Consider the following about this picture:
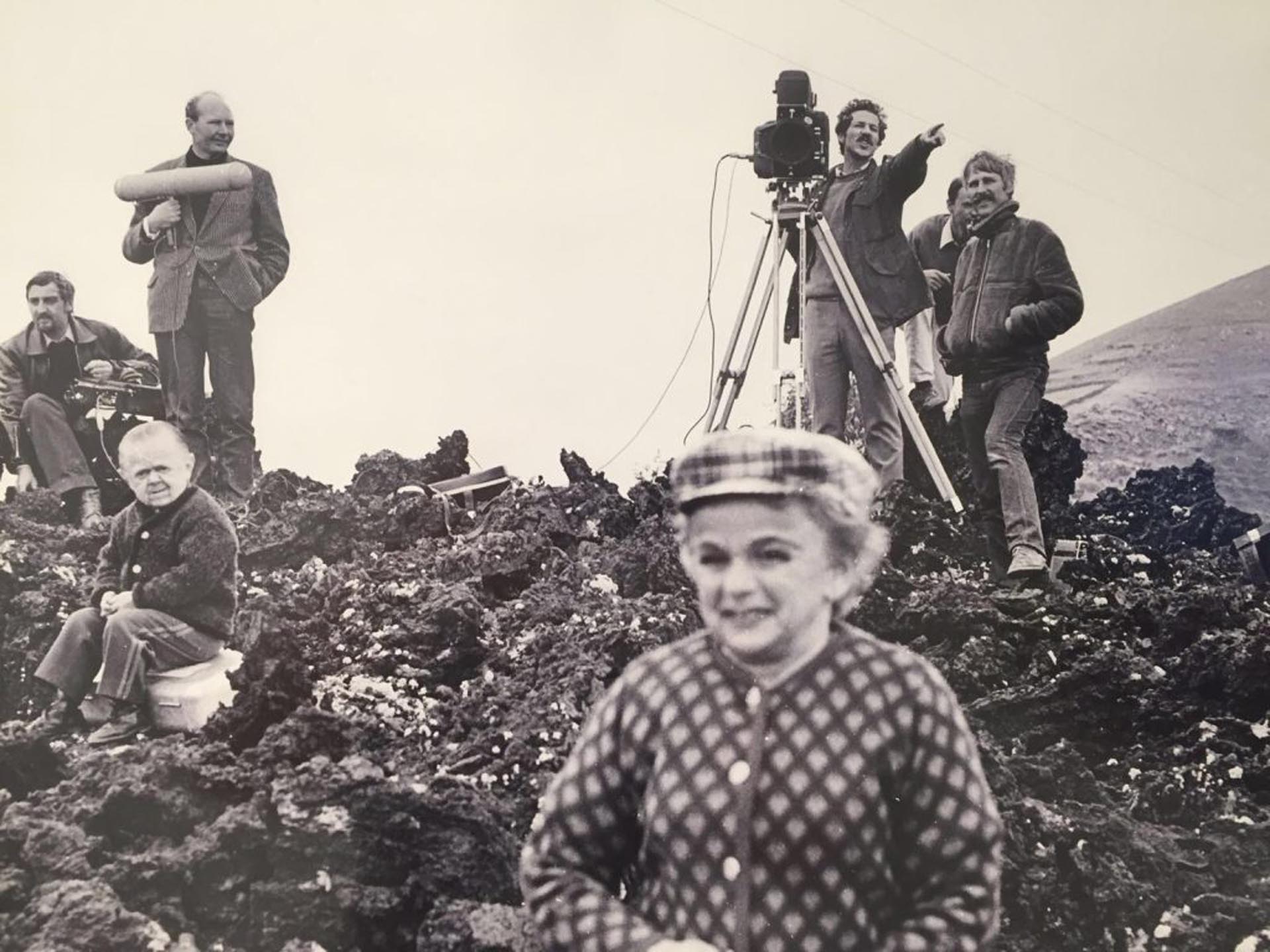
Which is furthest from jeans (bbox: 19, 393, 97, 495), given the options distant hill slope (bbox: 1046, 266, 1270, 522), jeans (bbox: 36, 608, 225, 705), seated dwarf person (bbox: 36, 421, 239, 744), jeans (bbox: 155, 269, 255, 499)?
distant hill slope (bbox: 1046, 266, 1270, 522)

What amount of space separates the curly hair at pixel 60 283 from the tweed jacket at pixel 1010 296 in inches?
94.9

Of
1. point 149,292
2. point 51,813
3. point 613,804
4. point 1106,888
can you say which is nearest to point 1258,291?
point 1106,888

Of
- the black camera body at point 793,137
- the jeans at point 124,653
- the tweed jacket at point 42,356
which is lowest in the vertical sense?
the jeans at point 124,653

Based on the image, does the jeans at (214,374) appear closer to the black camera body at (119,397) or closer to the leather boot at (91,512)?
the black camera body at (119,397)

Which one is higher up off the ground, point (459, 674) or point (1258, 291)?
point (1258, 291)

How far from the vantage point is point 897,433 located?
3.18 meters

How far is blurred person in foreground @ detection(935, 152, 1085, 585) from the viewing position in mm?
3180

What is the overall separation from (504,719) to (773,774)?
114 cm

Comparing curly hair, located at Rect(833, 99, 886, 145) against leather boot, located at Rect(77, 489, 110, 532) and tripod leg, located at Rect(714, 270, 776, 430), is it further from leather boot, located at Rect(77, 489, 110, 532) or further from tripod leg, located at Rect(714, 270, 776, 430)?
leather boot, located at Rect(77, 489, 110, 532)

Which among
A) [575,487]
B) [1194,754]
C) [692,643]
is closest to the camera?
[692,643]

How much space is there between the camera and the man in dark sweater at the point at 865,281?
3176 millimetres

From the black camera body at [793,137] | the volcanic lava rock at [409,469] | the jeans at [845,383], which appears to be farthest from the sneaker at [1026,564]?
the volcanic lava rock at [409,469]

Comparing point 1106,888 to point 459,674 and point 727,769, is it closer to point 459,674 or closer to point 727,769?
point 727,769

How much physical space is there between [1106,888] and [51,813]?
2.30 metres
